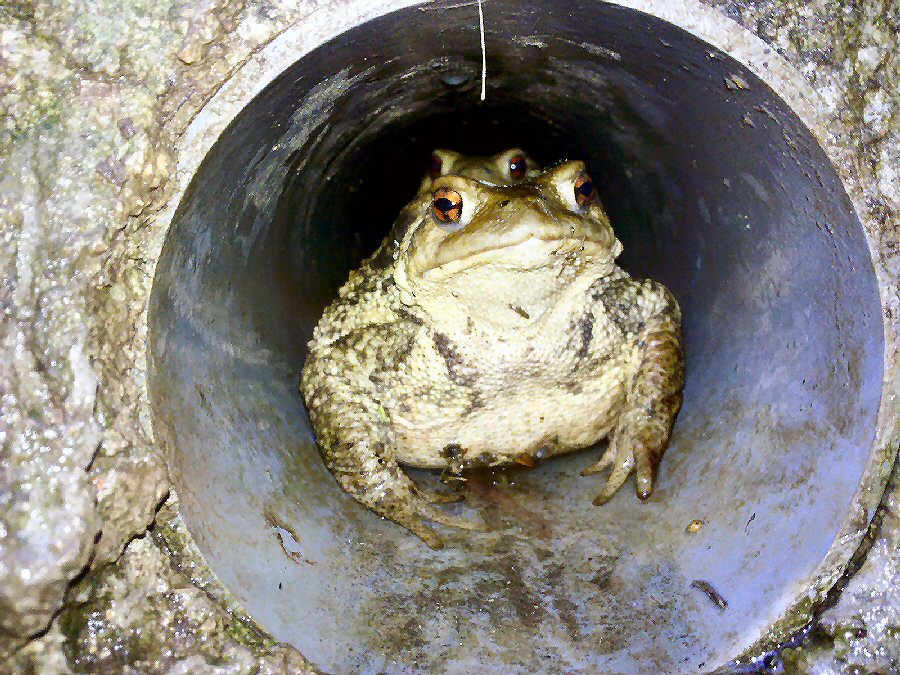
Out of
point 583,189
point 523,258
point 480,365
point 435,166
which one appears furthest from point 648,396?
point 435,166

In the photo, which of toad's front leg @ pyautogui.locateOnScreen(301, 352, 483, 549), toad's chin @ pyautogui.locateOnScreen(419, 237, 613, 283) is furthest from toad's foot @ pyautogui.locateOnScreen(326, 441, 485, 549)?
toad's chin @ pyautogui.locateOnScreen(419, 237, 613, 283)

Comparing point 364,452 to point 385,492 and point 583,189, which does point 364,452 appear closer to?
point 385,492

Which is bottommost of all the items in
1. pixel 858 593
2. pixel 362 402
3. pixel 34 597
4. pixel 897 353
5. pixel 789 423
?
pixel 34 597

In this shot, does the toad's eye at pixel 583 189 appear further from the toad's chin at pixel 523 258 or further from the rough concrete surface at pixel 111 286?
the rough concrete surface at pixel 111 286

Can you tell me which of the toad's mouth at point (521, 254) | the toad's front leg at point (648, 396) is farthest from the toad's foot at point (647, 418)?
the toad's mouth at point (521, 254)

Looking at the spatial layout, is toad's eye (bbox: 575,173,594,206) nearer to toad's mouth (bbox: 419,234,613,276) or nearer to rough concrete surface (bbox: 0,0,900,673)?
toad's mouth (bbox: 419,234,613,276)

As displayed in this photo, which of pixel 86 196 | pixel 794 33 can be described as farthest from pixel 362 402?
pixel 794 33

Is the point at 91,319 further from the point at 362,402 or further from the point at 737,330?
the point at 737,330
